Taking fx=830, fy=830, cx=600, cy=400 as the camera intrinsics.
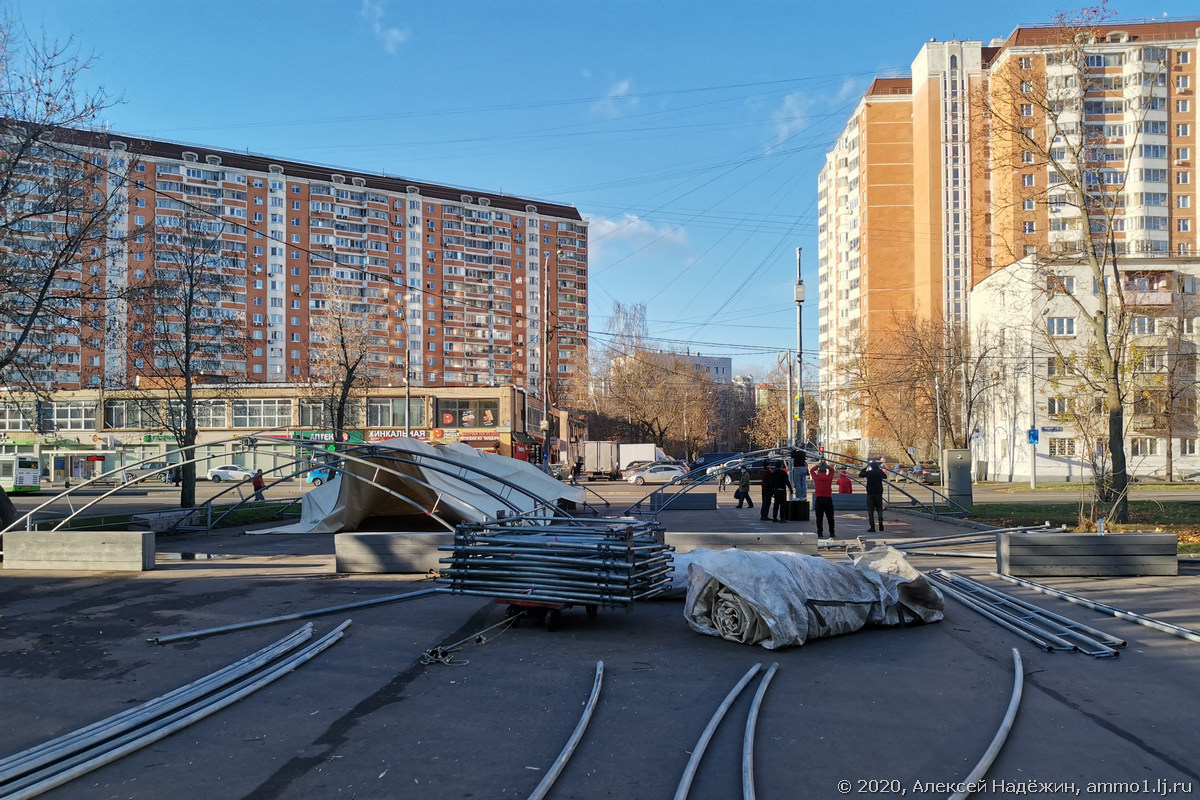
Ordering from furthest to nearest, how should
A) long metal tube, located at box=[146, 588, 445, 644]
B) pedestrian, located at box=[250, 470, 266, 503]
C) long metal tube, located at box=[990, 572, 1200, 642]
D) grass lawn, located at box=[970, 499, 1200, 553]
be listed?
grass lawn, located at box=[970, 499, 1200, 553] → pedestrian, located at box=[250, 470, 266, 503] → long metal tube, located at box=[146, 588, 445, 644] → long metal tube, located at box=[990, 572, 1200, 642]

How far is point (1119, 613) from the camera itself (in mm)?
9766

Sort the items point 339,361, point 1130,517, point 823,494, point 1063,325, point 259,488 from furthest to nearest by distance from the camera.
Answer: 1. point 1063,325
2. point 339,361
3. point 259,488
4. point 1130,517
5. point 823,494

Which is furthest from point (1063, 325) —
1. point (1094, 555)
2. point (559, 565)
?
point (559, 565)

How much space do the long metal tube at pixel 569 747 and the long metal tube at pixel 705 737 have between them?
74 cm

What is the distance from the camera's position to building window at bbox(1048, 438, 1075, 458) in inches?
2240

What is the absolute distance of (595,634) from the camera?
9273 millimetres

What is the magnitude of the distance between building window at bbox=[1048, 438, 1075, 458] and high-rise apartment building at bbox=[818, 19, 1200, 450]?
1064 centimetres

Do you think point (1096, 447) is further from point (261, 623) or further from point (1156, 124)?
point (1156, 124)

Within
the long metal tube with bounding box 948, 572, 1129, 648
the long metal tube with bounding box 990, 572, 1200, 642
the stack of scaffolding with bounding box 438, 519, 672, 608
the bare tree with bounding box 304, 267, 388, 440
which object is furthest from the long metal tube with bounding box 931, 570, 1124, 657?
the bare tree with bounding box 304, 267, 388, 440

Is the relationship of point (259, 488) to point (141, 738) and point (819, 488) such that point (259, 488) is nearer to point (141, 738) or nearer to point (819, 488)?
point (819, 488)

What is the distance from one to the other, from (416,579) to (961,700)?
29.4 ft

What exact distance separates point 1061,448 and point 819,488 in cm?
4639

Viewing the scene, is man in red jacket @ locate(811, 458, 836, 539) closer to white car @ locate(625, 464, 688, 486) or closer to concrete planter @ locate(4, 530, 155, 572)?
concrete planter @ locate(4, 530, 155, 572)

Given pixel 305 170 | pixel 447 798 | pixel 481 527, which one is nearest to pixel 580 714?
pixel 447 798
